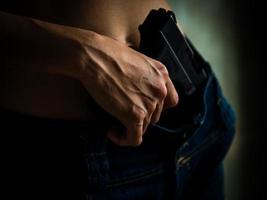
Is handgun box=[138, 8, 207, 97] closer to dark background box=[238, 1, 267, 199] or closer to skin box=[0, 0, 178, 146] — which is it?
skin box=[0, 0, 178, 146]

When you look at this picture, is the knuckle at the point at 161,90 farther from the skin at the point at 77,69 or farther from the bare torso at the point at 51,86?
the bare torso at the point at 51,86

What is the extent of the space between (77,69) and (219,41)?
90cm

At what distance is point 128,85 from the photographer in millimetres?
517

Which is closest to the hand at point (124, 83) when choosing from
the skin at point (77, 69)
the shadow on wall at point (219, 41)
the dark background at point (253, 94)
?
A: the skin at point (77, 69)

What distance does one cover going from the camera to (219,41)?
4.22 feet

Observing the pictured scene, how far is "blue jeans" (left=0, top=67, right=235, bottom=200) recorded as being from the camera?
0.55m

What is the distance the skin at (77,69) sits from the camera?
0.47 meters

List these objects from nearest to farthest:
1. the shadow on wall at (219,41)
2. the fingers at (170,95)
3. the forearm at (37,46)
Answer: the forearm at (37,46)
the fingers at (170,95)
the shadow on wall at (219,41)

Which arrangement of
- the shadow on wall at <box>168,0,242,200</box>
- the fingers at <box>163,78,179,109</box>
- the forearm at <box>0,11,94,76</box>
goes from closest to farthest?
the forearm at <box>0,11,94,76</box>, the fingers at <box>163,78,179,109</box>, the shadow on wall at <box>168,0,242,200</box>

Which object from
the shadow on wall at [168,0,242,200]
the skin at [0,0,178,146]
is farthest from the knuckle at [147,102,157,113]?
the shadow on wall at [168,0,242,200]

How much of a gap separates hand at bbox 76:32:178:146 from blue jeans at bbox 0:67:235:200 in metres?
0.05

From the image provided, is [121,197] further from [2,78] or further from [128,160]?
[2,78]

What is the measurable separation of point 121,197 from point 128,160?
59 mm

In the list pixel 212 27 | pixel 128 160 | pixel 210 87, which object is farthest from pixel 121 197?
pixel 212 27
